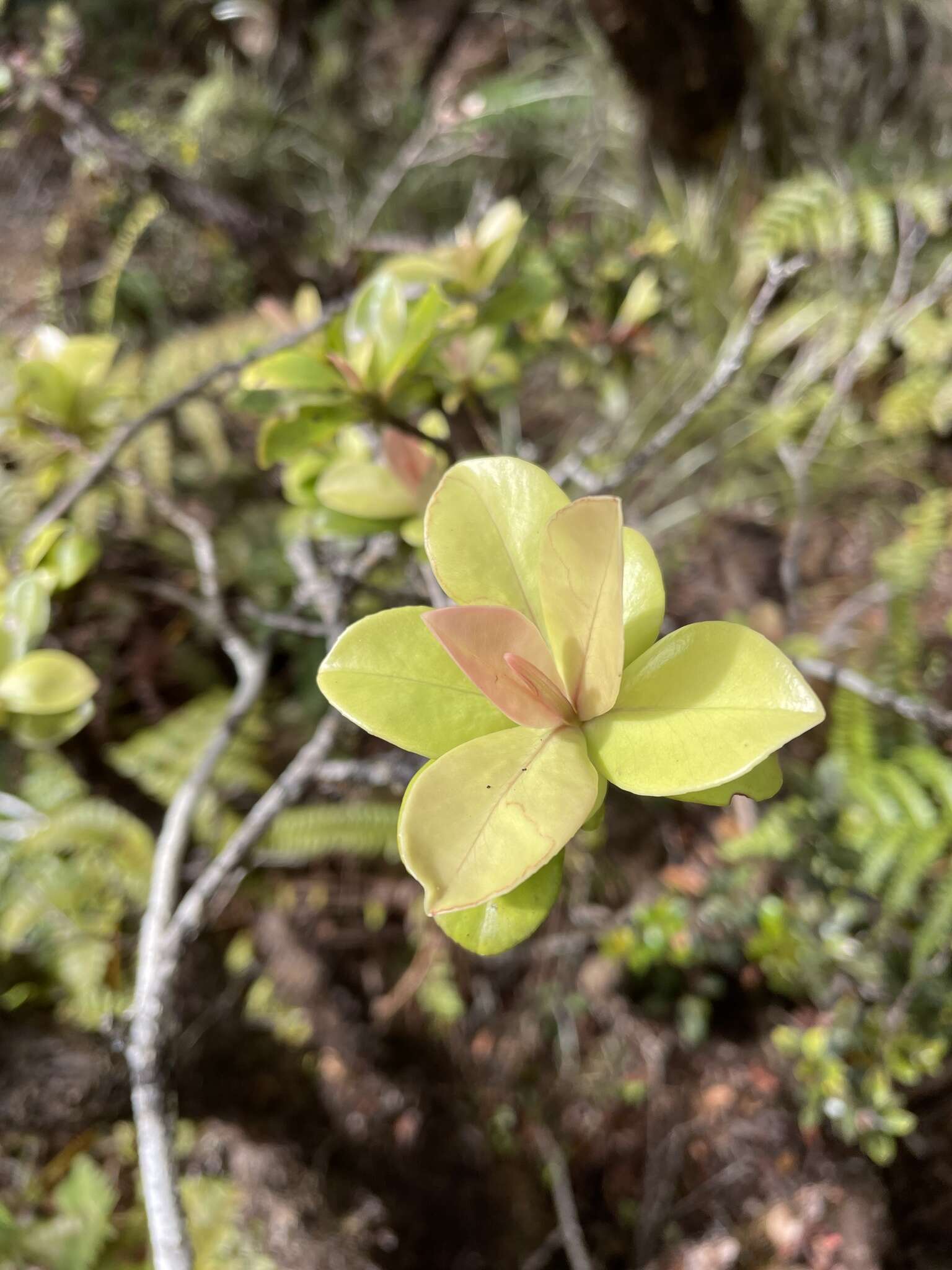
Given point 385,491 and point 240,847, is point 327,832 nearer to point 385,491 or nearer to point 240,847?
point 240,847

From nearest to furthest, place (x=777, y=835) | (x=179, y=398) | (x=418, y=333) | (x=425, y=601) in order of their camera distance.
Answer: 1. (x=418, y=333)
2. (x=179, y=398)
3. (x=425, y=601)
4. (x=777, y=835)

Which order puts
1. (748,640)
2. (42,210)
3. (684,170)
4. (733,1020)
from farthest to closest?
(42,210), (684,170), (733,1020), (748,640)

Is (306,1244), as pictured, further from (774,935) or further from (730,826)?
(730,826)

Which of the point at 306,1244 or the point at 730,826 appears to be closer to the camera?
the point at 306,1244

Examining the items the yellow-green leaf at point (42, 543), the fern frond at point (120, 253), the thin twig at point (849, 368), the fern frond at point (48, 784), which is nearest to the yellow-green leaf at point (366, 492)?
the yellow-green leaf at point (42, 543)

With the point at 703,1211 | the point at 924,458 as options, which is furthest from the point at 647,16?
the point at 703,1211

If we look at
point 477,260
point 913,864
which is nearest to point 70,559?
point 477,260

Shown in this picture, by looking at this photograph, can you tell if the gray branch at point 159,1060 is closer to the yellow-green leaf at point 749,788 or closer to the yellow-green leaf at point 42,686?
the yellow-green leaf at point 42,686
